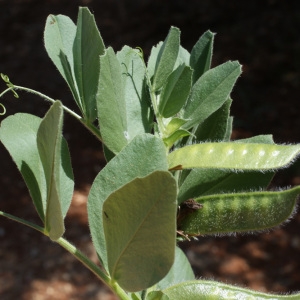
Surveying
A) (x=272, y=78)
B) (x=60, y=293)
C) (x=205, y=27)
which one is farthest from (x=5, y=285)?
(x=205, y=27)

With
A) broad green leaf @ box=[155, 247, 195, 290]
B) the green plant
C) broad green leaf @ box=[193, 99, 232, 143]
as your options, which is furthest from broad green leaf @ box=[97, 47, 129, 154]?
broad green leaf @ box=[155, 247, 195, 290]

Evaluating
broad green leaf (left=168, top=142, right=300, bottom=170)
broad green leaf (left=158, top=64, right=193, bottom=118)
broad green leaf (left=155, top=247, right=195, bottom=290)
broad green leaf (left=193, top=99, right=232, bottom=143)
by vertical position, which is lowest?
broad green leaf (left=155, top=247, right=195, bottom=290)

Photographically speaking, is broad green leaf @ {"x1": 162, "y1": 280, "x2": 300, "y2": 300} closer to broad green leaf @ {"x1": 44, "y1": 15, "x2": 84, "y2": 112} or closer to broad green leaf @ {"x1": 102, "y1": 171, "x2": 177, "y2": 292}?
broad green leaf @ {"x1": 102, "y1": 171, "x2": 177, "y2": 292}

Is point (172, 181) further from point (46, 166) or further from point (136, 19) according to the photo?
point (136, 19)

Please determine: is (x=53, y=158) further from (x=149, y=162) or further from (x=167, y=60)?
(x=167, y=60)

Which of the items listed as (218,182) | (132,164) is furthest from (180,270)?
(132,164)

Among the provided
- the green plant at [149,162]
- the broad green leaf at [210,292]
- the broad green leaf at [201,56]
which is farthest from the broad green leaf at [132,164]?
the broad green leaf at [201,56]

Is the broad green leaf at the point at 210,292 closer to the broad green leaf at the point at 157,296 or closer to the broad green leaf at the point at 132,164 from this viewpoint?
the broad green leaf at the point at 157,296
